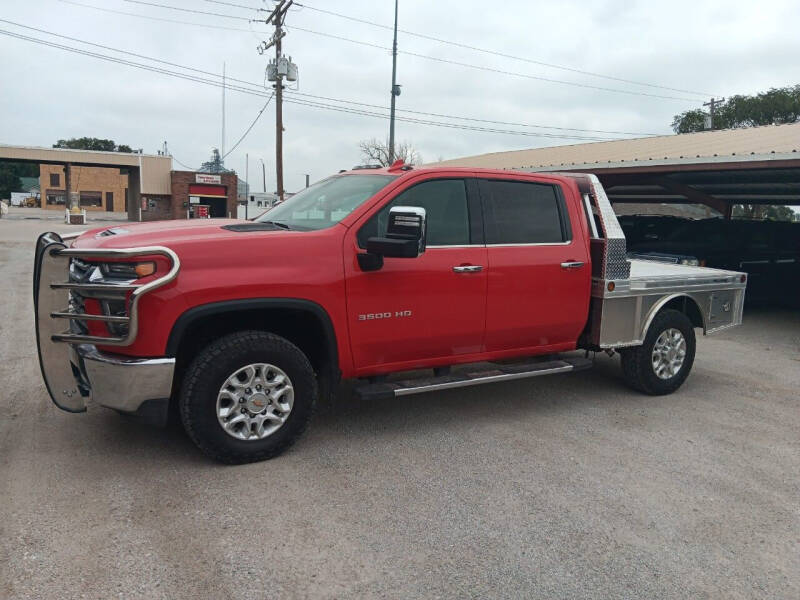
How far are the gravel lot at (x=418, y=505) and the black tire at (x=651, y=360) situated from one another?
444 millimetres

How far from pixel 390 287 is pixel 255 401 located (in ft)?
3.94

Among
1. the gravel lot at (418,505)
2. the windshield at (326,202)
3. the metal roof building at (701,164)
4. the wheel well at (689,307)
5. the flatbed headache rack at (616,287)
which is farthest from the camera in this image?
the metal roof building at (701,164)

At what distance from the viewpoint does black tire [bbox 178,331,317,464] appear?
4.03 meters

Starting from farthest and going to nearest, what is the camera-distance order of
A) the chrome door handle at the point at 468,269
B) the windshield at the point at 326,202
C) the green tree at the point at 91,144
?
the green tree at the point at 91,144, the chrome door handle at the point at 468,269, the windshield at the point at 326,202

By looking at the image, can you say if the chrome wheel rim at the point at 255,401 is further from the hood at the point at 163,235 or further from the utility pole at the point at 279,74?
the utility pole at the point at 279,74

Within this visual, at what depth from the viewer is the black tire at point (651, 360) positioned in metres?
6.14

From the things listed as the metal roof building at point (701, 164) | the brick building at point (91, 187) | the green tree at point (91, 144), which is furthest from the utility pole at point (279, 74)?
the green tree at point (91, 144)

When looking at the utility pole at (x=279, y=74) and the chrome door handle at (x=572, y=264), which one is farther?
the utility pole at (x=279, y=74)

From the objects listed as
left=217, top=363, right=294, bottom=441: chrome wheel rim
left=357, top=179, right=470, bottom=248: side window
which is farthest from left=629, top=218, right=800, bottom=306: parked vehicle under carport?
left=217, top=363, right=294, bottom=441: chrome wheel rim

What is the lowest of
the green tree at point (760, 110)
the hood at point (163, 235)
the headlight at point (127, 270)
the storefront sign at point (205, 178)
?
the headlight at point (127, 270)

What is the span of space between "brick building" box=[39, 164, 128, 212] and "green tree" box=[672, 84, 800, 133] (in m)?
64.4

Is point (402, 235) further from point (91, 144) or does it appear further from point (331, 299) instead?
point (91, 144)

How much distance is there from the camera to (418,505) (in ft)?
12.5

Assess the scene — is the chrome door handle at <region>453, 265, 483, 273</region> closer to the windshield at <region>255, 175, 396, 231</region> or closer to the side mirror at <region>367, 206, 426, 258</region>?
the side mirror at <region>367, 206, 426, 258</region>
